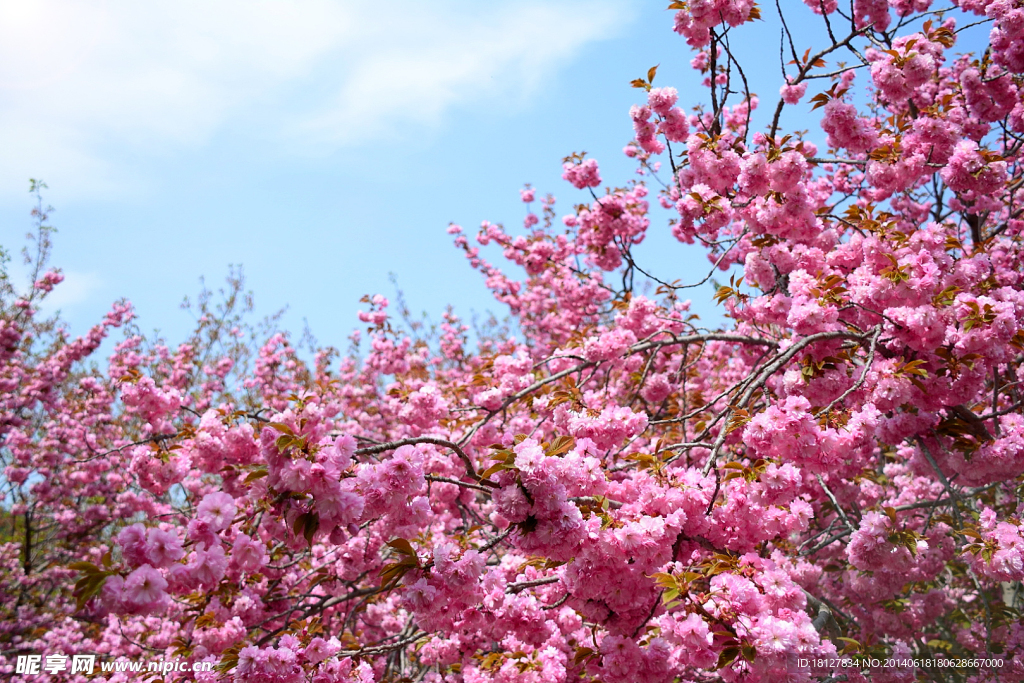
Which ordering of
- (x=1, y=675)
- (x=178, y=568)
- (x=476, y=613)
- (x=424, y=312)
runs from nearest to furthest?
1. (x=178, y=568)
2. (x=476, y=613)
3. (x=1, y=675)
4. (x=424, y=312)

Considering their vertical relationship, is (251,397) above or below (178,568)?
above

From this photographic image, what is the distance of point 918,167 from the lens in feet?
12.3

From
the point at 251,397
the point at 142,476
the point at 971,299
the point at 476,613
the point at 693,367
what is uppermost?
the point at 251,397

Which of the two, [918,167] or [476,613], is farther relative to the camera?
[918,167]

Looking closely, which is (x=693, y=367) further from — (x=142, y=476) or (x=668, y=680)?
(x=142, y=476)

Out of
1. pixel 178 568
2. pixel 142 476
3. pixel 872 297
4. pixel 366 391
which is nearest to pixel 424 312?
pixel 366 391

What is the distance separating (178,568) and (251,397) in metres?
9.93

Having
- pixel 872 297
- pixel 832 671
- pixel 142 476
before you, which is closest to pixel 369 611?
pixel 142 476

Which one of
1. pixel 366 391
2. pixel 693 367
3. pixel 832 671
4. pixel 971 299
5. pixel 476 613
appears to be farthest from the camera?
pixel 366 391

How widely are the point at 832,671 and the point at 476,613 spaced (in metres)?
1.43

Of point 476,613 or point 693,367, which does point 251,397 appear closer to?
point 693,367

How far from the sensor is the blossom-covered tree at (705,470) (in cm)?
179

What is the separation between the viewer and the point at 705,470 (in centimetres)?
246

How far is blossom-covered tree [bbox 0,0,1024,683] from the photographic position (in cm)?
179
